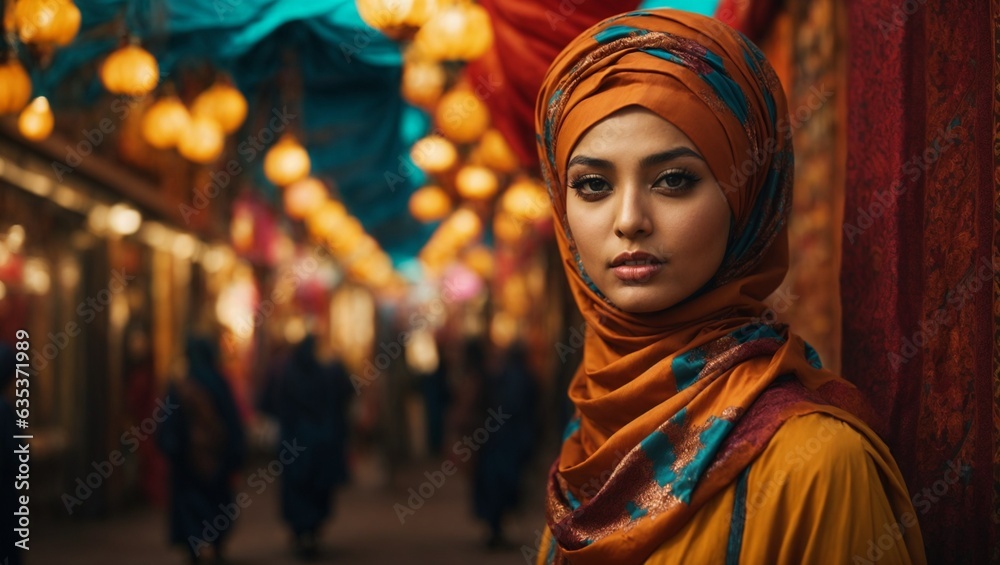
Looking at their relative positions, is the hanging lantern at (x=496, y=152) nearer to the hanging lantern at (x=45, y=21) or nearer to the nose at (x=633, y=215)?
the hanging lantern at (x=45, y=21)

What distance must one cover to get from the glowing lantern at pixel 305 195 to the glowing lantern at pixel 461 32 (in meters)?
4.62

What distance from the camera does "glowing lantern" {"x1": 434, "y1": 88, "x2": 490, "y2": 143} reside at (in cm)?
602

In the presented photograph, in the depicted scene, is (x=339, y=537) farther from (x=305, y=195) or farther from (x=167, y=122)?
(x=167, y=122)

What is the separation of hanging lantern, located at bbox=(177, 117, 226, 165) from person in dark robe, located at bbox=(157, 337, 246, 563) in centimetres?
178

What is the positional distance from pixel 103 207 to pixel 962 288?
9.02m

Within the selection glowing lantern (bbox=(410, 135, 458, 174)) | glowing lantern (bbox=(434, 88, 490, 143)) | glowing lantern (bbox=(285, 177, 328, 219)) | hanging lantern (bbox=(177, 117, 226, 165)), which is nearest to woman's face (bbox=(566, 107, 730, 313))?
glowing lantern (bbox=(434, 88, 490, 143))

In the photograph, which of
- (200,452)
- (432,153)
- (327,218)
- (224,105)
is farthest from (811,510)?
(327,218)

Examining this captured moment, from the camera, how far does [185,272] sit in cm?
1220

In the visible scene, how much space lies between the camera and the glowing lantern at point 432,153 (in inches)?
278

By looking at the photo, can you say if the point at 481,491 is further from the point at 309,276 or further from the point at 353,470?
the point at 309,276

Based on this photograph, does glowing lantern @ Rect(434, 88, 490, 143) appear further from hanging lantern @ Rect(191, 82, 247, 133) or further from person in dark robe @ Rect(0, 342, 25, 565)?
person in dark robe @ Rect(0, 342, 25, 565)

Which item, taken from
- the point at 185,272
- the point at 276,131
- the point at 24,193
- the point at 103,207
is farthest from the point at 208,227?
the point at 276,131

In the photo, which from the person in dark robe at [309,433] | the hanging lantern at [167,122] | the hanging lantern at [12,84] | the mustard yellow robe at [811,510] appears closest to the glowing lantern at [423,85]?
the hanging lantern at [167,122]

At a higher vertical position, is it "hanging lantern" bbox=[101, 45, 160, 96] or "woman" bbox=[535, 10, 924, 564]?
"woman" bbox=[535, 10, 924, 564]
